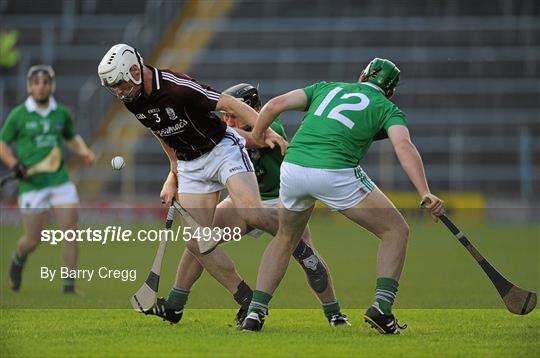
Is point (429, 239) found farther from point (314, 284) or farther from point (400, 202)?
point (314, 284)

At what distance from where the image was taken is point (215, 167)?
7996 millimetres

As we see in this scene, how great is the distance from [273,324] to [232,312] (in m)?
1.03

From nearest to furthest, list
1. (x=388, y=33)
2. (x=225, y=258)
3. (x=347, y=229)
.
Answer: (x=225, y=258), (x=347, y=229), (x=388, y=33)

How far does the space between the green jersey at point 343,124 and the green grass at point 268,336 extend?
1113 millimetres

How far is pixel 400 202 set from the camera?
92.9 ft

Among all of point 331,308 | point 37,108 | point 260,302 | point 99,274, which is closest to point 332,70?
point 99,274

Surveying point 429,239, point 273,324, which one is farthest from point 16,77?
point 273,324

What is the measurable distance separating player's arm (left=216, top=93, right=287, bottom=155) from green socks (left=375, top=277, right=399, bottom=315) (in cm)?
121

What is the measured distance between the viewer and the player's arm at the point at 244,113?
7773 mm

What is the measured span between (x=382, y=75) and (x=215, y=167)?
134cm

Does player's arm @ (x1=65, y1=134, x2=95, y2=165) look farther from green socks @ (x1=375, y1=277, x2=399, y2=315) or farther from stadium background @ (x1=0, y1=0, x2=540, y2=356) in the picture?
stadium background @ (x1=0, y1=0, x2=540, y2=356)

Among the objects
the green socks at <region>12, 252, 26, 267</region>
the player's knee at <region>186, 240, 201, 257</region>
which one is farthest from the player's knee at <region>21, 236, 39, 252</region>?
the player's knee at <region>186, 240, 201, 257</region>

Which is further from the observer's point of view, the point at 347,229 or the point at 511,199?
the point at 511,199

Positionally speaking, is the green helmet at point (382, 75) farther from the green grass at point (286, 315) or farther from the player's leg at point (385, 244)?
the green grass at point (286, 315)
